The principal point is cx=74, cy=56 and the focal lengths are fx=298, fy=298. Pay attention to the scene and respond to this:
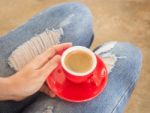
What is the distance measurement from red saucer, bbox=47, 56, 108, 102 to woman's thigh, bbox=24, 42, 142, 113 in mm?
16

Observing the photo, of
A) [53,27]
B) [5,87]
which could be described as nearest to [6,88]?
[5,87]

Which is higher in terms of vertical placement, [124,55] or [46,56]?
[46,56]

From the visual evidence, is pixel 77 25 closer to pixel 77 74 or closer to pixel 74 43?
pixel 74 43

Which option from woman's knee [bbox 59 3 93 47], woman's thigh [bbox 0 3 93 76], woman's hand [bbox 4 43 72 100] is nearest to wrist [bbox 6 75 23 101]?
woman's hand [bbox 4 43 72 100]

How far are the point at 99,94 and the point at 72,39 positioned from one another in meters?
0.22

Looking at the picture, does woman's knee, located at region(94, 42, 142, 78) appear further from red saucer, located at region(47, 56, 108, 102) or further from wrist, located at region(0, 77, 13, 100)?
wrist, located at region(0, 77, 13, 100)

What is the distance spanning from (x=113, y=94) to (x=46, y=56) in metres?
0.20

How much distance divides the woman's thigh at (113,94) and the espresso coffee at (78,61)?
7 centimetres

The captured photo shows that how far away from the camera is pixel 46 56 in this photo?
0.76 m

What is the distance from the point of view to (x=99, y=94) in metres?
0.76

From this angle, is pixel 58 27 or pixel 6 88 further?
pixel 58 27

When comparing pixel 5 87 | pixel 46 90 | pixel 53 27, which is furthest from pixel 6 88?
pixel 53 27

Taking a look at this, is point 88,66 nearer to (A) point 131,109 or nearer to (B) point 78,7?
(B) point 78,7

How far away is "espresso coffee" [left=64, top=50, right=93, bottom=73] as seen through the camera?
76cm
